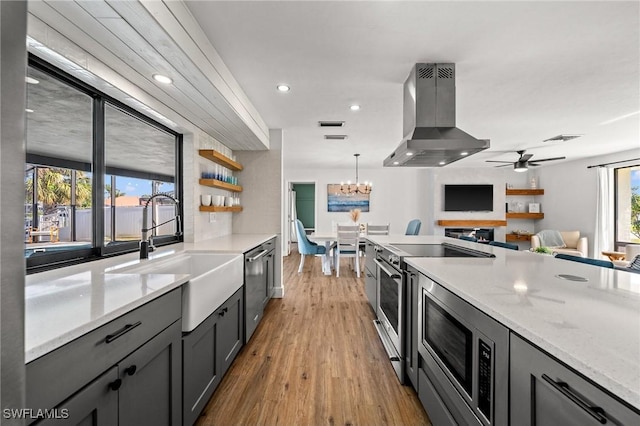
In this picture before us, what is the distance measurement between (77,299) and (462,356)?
1.51m

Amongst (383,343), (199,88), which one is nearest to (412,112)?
(199,88)

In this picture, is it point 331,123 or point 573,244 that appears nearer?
point 331,123

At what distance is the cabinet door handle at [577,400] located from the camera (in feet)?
1.93

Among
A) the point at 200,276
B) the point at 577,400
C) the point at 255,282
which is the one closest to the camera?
the point at 577,400

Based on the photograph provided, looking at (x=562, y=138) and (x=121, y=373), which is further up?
(x=562, y=138)

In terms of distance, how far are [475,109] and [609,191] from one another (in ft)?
15.9

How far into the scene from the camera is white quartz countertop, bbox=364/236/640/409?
1.97 feet

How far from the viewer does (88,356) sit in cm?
81

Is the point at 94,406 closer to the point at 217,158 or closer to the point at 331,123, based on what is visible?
the point at 217,158

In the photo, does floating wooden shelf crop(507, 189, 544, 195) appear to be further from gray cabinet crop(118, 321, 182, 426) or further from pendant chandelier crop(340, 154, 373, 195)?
gray cabinet crop(118, 321, 182, 426)

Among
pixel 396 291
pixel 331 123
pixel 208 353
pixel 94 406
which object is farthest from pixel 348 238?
pixel 94 406

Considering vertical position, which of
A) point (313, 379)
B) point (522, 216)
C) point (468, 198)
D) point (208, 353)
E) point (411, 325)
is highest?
point (468, 198)

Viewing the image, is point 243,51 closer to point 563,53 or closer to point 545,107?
point 563,53

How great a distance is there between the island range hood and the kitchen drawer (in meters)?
1.93
